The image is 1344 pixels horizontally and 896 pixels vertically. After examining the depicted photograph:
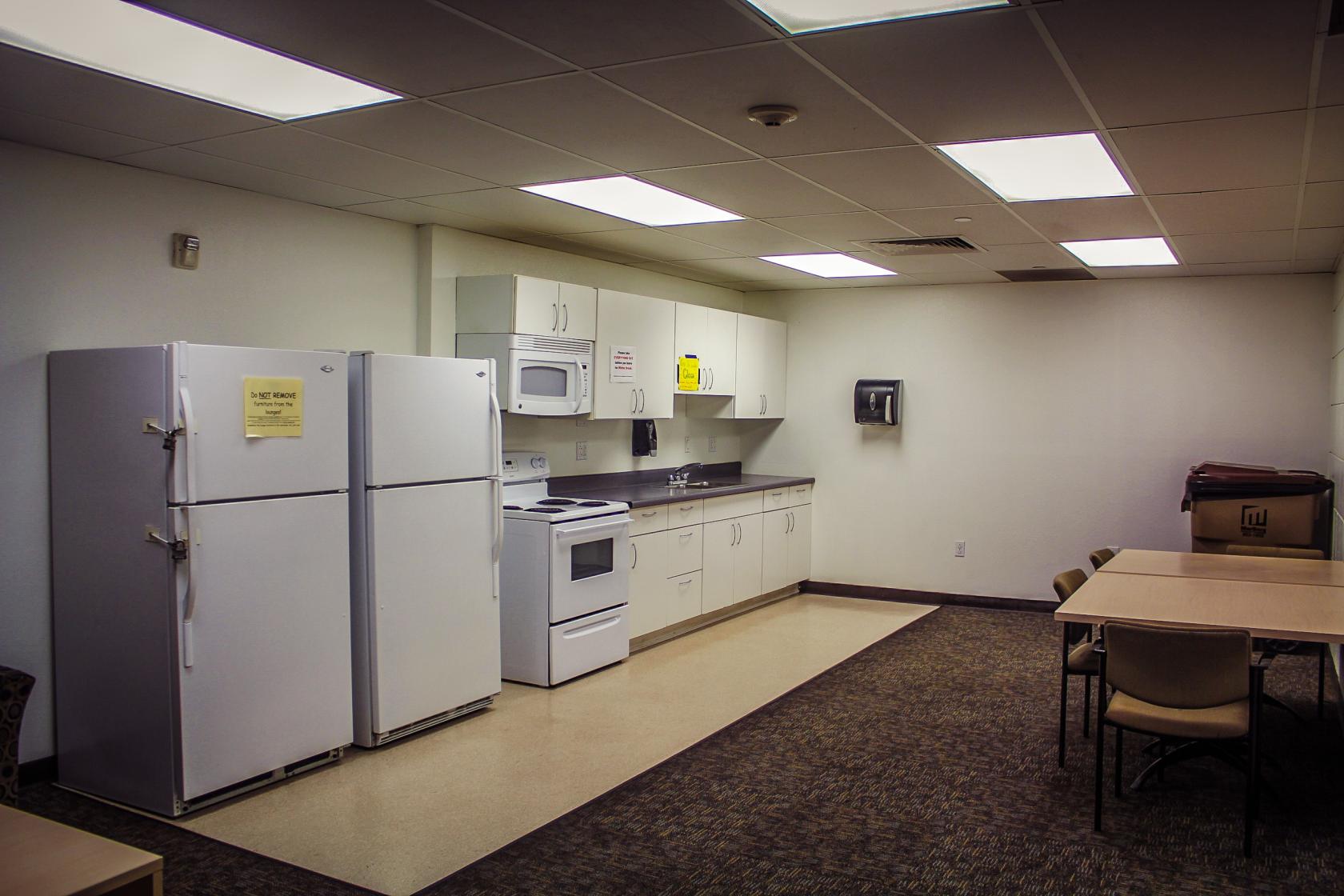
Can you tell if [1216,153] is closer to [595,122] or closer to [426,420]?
[595,122]

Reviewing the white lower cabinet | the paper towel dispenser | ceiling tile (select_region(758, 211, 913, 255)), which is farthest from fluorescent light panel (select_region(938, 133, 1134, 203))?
the paper towel dispenser

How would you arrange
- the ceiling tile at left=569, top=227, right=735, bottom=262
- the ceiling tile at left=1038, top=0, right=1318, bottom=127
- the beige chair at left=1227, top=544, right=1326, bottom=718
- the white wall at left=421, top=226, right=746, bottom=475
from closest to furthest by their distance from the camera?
the ceiling tile at left=1038, top=0, right=1318, bottom=127
the beige chair at left=1227, top=544, right=1326, bottom=718
the white wall at left=421, top=226, right=746, bottom=475
the ceiling tile at left=569, top=227, right=735, bottom=262

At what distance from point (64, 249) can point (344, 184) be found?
110cm

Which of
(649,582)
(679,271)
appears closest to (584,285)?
(679,271)

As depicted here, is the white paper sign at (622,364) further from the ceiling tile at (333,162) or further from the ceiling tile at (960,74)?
the ceiling tile at (960,74)

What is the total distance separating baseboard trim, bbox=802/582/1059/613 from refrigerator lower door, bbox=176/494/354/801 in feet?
15.2

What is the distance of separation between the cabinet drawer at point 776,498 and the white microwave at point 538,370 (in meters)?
1.96

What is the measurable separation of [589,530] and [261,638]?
1.89 meters

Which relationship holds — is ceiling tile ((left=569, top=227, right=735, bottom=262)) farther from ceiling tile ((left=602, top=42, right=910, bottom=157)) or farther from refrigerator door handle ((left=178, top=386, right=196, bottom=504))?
refrigerator door handle ((left=178, top=386, right=196, bottom=504))

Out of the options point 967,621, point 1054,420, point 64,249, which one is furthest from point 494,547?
point 1054,420

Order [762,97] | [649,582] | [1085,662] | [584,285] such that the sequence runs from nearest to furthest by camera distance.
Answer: [762,97] < [1085,662] < [649,582] < [584,285]

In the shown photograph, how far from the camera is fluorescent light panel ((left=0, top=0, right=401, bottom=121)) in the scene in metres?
2.54

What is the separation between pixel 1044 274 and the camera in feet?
22.1

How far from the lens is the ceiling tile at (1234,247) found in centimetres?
507
